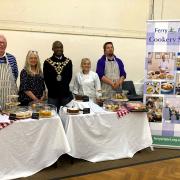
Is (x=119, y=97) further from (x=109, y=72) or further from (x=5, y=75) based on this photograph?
(x=5, y=75)

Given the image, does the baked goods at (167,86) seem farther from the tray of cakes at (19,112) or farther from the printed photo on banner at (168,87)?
the tray of cakes at (19,112)

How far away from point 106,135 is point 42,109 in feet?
2.73

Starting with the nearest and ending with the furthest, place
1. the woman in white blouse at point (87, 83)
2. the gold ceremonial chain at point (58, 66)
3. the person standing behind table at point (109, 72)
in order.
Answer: the gold ceremonial chain at point (58, 66) → the woman in white blouse at point (87, 83) → the person standing behind table at point (109, 72)

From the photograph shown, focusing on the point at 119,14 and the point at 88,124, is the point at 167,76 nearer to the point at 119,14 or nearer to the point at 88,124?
the point at 88,124

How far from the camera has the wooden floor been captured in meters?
3.31

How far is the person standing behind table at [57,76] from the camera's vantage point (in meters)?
3.90

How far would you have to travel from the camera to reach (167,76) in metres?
4.08

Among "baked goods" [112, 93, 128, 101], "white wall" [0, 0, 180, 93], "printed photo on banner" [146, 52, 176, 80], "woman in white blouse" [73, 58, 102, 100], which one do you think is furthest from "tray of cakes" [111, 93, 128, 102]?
"white wall" [0, 0, 180, 93]

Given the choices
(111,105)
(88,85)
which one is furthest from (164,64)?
(88,85)

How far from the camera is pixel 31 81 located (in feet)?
12.1

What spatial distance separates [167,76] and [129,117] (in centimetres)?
81

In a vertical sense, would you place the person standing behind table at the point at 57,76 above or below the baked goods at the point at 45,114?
above

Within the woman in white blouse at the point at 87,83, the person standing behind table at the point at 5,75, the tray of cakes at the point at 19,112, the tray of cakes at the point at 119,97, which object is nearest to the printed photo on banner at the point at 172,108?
the tray of cakes at the point at 119,97

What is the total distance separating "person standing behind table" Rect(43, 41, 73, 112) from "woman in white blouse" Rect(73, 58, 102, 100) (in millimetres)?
236
